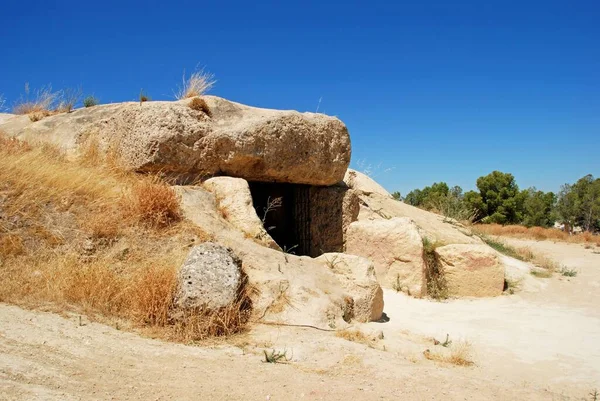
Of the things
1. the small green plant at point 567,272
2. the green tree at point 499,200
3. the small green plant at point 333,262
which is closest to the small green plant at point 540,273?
the small green plant at point 567,272

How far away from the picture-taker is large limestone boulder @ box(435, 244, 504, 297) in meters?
7.49

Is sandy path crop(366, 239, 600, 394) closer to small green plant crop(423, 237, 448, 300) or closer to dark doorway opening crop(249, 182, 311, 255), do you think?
small green plant crop(423, 237, 448, 300)

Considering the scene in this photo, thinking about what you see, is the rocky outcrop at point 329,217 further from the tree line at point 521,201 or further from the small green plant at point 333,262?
the tree line at point 521,201

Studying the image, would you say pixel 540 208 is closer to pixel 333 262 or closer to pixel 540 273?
pixel 540 273

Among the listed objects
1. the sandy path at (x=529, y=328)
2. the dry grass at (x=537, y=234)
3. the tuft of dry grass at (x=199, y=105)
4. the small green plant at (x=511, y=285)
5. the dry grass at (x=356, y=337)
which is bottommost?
the sandy path at (x=529, y=328)

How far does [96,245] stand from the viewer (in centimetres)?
481

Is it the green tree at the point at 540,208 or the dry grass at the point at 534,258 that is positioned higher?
the green tree at the point at 540,208

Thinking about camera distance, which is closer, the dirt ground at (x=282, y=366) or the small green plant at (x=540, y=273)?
the dirt ground at (x=282, y=366)

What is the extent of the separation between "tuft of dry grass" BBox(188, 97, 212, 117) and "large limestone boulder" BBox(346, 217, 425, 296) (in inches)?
116

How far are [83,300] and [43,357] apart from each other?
1.08 metres

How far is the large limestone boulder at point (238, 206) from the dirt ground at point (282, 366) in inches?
65.2

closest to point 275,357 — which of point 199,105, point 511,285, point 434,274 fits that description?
point 199,105

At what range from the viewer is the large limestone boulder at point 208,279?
13.4 ft

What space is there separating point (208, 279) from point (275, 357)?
0.98 meters
